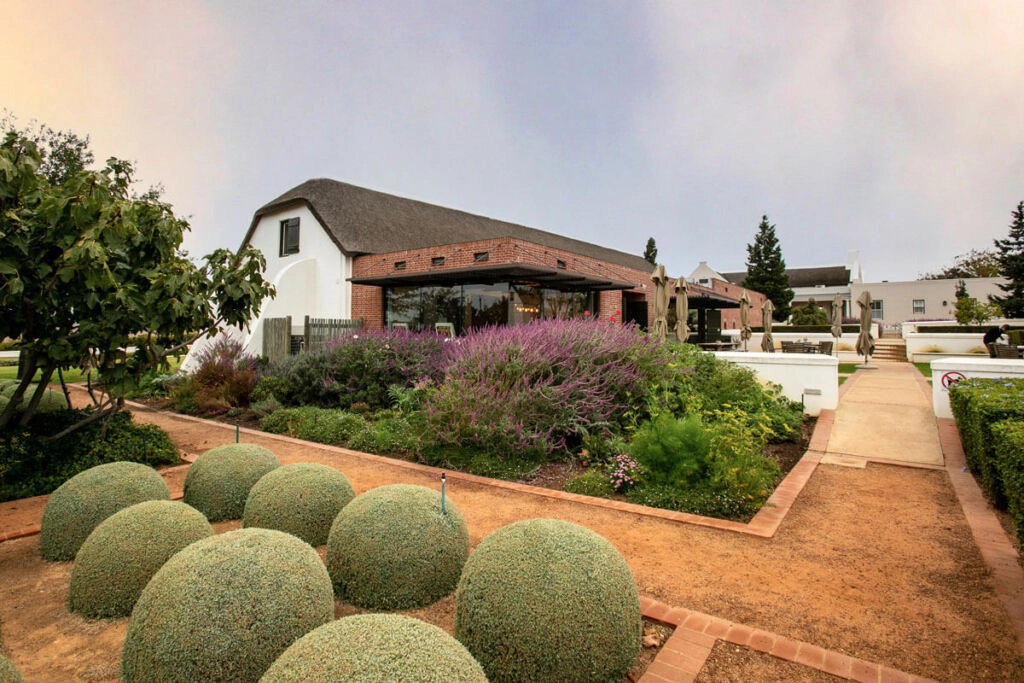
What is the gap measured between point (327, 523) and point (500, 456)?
9.51 feet

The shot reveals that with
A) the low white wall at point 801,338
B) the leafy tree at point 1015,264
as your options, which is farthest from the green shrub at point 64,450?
the leafy tree at point 1015,264

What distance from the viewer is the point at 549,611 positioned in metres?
2.27

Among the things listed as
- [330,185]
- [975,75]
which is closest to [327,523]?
[975,75]

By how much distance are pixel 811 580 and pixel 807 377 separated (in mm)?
6933

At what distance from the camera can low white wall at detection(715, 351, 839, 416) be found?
9.32m

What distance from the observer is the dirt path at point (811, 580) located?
2.72 m

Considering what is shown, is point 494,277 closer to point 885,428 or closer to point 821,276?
point 885,428

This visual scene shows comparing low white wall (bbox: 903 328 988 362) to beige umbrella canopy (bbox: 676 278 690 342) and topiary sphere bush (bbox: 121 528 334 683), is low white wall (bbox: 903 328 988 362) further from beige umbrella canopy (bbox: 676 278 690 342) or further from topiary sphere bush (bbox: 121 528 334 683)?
topiary sphere bush (bbox: 121 528 334 683)

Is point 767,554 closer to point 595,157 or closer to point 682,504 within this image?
point 682,504

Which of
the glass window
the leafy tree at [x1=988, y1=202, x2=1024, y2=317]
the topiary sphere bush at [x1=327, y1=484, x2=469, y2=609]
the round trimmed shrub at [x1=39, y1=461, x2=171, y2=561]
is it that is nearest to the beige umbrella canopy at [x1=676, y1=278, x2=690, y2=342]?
the topiary sphere bush at [x1=327, y1=484, x2=469, y2=609]

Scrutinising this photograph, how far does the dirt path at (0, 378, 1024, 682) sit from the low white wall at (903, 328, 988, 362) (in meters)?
21.2

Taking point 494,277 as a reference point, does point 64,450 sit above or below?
below

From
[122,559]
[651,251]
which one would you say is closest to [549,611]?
[122,559]

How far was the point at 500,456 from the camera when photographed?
6.52 m
